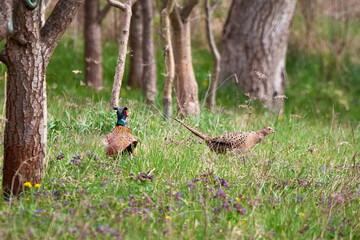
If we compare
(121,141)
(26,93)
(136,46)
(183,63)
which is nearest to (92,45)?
(136,46)

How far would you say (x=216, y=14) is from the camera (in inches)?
341

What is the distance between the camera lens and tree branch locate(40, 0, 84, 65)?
138 inches

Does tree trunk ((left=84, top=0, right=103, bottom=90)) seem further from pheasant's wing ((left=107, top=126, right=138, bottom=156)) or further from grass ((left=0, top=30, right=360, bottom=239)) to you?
pheasant's wing ((left=107, top=126, right=138, bottom=156))

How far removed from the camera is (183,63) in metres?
6.37

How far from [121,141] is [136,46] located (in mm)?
4728

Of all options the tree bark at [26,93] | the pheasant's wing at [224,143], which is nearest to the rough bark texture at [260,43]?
the pheasant's wing at [224,143]

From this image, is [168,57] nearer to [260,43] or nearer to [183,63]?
[183,63]

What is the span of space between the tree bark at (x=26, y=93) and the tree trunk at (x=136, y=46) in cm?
488

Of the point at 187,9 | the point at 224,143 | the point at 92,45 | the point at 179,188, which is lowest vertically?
the point at 179,188

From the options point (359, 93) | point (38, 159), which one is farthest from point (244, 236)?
point (359, 93)

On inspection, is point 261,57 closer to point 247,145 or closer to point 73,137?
point 247,145

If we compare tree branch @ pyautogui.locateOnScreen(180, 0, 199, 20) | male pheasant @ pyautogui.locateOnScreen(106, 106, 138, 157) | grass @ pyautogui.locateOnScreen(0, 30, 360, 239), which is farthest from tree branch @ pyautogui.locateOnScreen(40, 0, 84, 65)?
tree branch @ pyautogui.locateOnScreen(180, 0, 199, 20)

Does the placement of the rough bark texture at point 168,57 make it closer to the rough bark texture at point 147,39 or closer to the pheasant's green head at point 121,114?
the pheasant's green head at point 121,114

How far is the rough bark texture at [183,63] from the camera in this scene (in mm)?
6273
